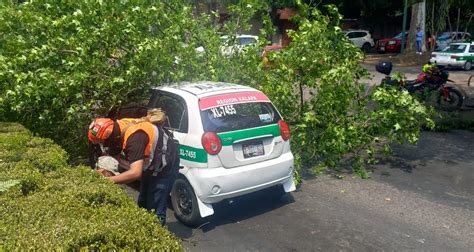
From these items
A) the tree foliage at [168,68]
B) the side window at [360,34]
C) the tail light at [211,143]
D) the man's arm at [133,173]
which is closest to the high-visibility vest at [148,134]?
the man's arm at [133,173]

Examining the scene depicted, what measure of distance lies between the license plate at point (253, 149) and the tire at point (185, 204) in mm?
778

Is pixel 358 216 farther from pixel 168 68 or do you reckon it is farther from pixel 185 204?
pixel 168 68

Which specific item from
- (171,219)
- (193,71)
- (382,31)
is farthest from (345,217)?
(382,31)

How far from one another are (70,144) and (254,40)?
345cm

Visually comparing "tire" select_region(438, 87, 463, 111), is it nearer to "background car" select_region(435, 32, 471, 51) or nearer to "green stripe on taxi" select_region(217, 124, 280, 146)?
"green stripe on taxi" select_region(217, 124, 280, 146)

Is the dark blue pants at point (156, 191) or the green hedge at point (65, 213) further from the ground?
the green hedge at point (65, 213)

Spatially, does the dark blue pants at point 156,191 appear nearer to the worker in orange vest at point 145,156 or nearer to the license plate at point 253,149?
the worker in orange vest at point 145,156

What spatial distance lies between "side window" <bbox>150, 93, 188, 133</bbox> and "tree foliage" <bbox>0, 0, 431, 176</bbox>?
0.58 m

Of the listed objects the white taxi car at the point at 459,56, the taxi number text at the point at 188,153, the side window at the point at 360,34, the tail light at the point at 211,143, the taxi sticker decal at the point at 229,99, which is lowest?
the white taxi car at the point at 459,56

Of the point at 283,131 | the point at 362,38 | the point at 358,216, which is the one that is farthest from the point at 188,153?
the point at 362,38

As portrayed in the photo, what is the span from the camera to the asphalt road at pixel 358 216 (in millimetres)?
5145

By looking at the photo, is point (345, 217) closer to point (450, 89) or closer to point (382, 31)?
point (450, 89)

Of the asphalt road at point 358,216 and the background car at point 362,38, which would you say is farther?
the background car at point 362,38

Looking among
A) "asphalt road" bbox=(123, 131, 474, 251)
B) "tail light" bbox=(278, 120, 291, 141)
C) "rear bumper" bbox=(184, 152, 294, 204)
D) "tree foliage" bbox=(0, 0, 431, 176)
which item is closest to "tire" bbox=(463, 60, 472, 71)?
"asphalt road" bbox=(123, 131, 474, 251)
